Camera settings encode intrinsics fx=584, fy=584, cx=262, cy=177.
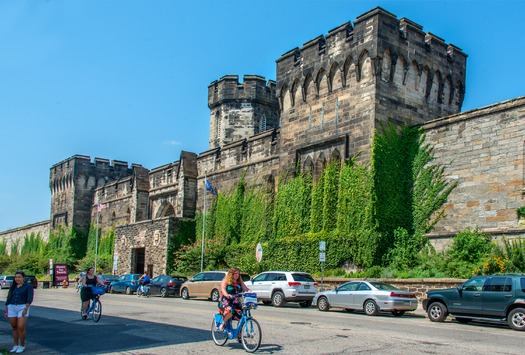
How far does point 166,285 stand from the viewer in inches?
1206

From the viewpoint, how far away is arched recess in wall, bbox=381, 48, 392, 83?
27250 millimetres

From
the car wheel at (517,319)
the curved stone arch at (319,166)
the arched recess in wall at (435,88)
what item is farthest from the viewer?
the arched recess in wall at (435,88)

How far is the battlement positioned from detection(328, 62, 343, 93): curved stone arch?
14.9 meters

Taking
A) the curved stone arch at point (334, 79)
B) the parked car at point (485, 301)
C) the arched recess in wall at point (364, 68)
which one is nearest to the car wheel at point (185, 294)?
the curved stone arch at point (334, 79)

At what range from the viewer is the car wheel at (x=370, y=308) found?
765 inches

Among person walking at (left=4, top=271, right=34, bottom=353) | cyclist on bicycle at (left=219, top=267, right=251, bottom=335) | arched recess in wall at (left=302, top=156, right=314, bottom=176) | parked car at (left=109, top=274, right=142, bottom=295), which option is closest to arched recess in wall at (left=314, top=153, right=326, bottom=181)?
arched recess in wall at (left=302, top=156, right=314, bottom=176)

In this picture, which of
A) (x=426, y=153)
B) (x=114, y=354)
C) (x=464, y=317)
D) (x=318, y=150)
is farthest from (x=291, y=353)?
(x=318, y=150)

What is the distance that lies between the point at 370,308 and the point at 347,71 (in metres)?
13.1

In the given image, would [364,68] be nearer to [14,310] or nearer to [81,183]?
[14,310]

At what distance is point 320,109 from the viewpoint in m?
29.9

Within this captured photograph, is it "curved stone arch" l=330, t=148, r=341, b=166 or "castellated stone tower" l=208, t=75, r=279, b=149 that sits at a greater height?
"castellated stone tower" l=208, t=75, r=279, b=149

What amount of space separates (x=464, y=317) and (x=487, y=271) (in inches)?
158

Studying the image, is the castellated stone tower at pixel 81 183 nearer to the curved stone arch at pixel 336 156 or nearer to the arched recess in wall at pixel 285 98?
the arched recess in wall at pixel 285 98

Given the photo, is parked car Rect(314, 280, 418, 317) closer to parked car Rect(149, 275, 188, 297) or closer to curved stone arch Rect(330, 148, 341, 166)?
curved stone arch Rect(330, 148, 341, 166)
